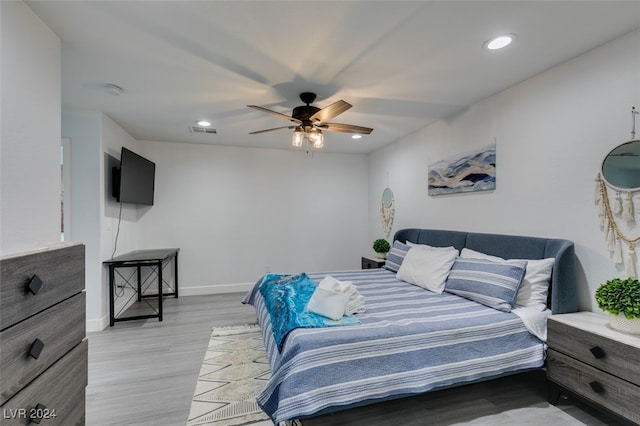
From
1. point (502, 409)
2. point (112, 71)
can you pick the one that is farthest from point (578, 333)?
point (112, 71)

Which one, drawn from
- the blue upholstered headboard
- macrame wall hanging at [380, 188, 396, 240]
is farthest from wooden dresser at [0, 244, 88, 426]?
macrame wall hanging at [380, 188, 396, 240]

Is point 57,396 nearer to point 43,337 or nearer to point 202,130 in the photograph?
point 43,337

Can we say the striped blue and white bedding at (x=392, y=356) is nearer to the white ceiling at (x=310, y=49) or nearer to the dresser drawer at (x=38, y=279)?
the dresser drawer at (x=38, y=279)

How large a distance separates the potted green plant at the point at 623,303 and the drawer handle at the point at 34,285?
9.47 feet

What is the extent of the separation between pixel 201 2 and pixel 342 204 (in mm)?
4257

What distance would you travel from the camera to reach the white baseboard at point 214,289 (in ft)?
15.6

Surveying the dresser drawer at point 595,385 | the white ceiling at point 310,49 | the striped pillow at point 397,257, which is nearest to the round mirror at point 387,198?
the striped pillow at point 397,257

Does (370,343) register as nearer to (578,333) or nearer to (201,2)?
(578,333)

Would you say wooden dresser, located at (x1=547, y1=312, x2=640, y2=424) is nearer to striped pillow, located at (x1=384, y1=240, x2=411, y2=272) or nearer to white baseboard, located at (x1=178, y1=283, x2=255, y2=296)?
striped pillow, located at (x1=384, y1=240, x2=411, y2=272)

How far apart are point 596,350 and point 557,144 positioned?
5.19 feet

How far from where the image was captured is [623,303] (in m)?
1.68

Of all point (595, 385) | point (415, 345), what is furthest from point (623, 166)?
point (415, 345)

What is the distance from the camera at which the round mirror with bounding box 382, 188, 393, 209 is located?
485 centimetres

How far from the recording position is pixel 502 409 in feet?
6.46
